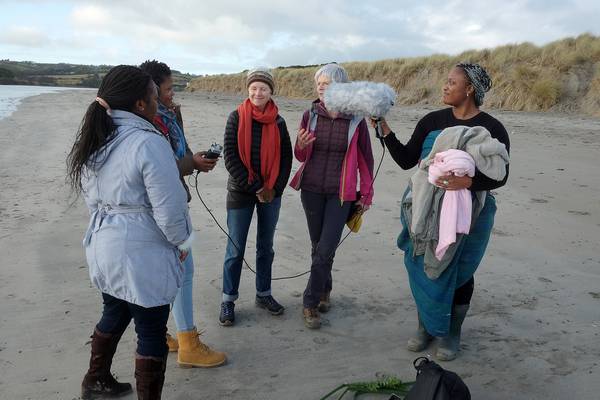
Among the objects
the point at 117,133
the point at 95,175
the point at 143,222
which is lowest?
the point at 143,222

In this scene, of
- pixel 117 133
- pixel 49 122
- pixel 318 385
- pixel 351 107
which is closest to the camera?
pixel 117 133

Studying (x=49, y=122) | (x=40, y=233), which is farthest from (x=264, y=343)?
(x=49, y=122)

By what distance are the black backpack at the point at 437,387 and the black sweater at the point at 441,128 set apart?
120cm

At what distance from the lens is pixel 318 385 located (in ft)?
10.4

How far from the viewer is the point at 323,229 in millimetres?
3900

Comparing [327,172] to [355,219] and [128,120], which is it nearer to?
[355,219]

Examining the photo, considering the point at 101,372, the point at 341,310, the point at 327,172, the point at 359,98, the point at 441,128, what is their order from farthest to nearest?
the point at 341,310 → the point at 327,172 → the point at 359,98 → the point at 441,128 → the point at 101,372

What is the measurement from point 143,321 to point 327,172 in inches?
70.1

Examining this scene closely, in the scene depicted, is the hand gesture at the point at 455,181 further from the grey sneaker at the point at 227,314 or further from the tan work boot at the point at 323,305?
the grey sneaker at the point at 227,314

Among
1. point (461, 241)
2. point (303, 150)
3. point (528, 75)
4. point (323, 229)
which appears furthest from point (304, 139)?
point (528, 75)

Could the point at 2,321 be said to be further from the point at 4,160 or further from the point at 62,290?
the point at 4,160

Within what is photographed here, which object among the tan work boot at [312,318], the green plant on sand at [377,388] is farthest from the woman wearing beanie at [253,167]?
the green plant on sand at [377,388]

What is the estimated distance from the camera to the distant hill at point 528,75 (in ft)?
50.5

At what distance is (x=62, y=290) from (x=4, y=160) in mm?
7083
